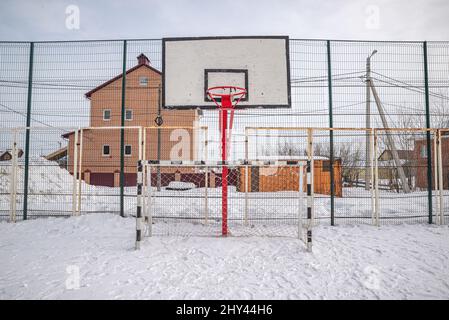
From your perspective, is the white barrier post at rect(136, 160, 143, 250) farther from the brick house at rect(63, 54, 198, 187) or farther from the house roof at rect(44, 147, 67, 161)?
the house roof at rect(44, 147, 67, 161)

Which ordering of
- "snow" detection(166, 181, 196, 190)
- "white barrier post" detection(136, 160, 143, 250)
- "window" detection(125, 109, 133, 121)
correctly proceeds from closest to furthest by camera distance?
1. "white barrier post" detection(136, 160, 143, 250)
2. "snow" detection(166, 181, 196, 190)
3. "window" detection(125, 109, 133, 121)

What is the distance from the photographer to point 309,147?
5547 millimetres

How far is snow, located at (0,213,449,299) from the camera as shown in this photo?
108 inches

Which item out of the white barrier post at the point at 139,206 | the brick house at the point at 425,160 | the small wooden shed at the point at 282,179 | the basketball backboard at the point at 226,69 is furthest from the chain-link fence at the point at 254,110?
the brick house at the point at 425,160

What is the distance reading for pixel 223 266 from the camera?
3.38m

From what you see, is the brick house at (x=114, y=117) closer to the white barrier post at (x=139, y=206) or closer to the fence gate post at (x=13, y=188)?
the fence gate post at (x=13, y=188)

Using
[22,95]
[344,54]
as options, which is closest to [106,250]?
[22,95]

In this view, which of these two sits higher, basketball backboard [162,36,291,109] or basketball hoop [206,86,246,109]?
basketball backboard [162,36,291,109]

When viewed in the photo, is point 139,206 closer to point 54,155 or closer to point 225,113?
point 225,113

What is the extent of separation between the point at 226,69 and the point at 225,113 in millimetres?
988

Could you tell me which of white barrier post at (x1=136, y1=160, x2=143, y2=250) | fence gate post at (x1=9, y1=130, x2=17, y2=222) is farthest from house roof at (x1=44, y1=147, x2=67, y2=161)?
white barrier post at (x1=136, y1=160, x2=143, y2=250)

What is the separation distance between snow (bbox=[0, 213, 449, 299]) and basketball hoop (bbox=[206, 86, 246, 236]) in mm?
605

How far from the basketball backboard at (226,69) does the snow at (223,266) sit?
272cm

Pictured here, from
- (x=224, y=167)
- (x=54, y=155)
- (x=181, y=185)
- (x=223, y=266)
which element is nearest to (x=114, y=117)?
(x=54, y=155)
